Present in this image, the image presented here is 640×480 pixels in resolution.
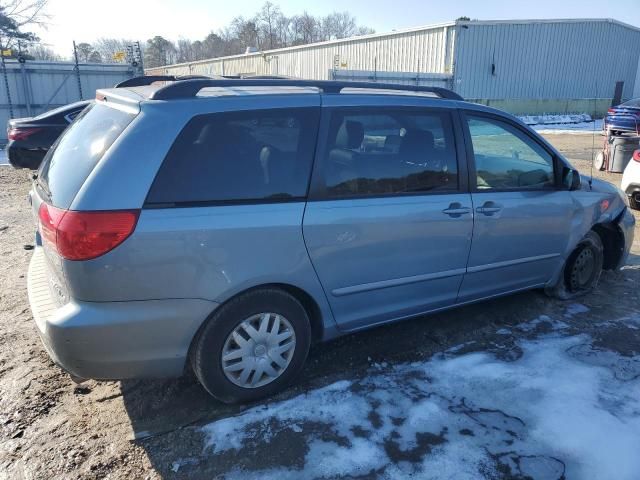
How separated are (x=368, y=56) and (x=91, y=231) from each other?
33.4 m

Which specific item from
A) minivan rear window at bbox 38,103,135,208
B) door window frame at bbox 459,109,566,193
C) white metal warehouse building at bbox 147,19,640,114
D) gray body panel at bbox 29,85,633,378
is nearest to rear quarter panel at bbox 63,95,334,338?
→ gray body panel at bbox 29,85,633,378

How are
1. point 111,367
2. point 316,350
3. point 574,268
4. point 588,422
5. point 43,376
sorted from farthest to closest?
1. point 574,268
2. point 316,350
3. point 43,376
4. point 588,422
5. point 111,367

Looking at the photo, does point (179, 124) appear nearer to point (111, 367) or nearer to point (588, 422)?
point (111, 367)

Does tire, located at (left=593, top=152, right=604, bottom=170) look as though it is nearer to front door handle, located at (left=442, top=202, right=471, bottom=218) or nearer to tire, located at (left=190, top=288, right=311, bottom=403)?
front door handle, located at (left=442, top=202, right=471, bottom=218)

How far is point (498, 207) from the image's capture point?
12.2ft

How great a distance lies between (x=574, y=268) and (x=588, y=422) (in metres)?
2.07

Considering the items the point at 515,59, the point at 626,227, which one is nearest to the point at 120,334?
the point at 626,227

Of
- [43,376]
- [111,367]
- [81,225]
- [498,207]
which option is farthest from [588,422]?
[43,376]

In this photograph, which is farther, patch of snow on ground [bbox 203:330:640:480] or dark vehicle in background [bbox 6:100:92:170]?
dark vehicle in background [bbox 6:100:92:170]

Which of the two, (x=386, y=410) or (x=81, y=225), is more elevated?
(x=81, y=225)

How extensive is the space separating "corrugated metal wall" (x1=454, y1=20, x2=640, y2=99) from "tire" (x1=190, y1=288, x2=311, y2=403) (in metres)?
27.3

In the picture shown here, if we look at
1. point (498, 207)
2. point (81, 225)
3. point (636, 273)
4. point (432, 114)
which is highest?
point (432, 114)

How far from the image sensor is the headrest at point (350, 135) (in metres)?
3.13

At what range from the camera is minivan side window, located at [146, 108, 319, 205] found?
A: 261 cm
